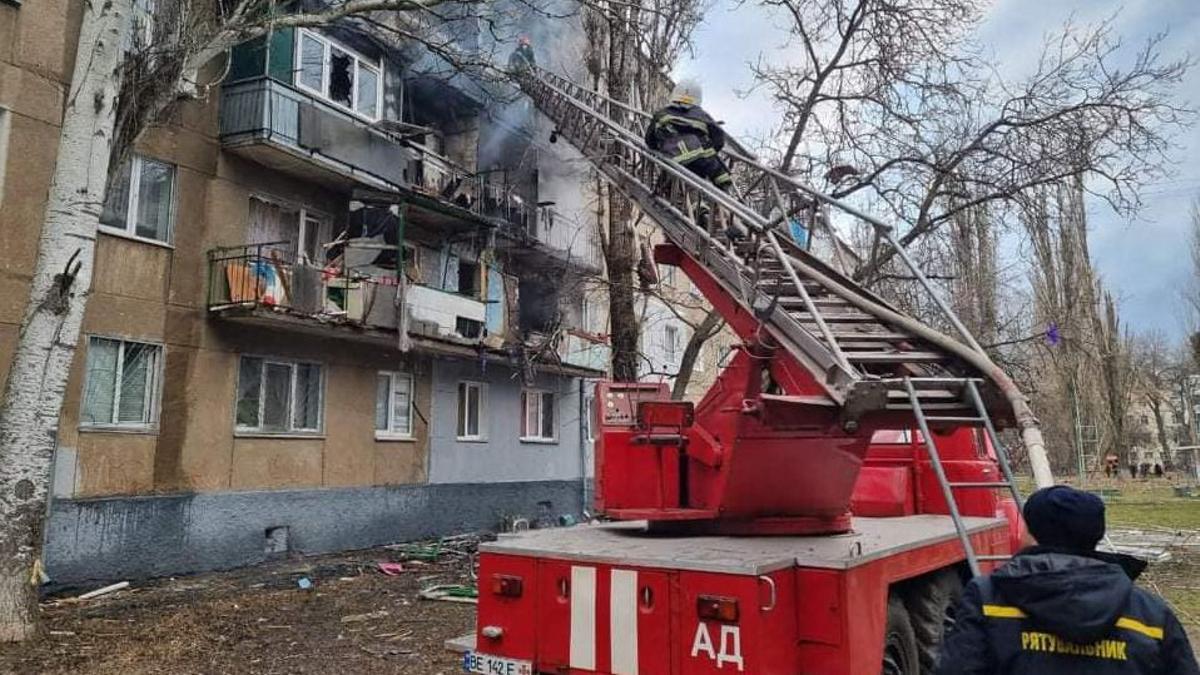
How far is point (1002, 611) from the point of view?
7.54ft

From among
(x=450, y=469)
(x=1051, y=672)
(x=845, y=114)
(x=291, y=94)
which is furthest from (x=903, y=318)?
(x=450, y=469)

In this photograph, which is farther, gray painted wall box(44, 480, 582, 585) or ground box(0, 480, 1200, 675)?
gray painted wall box(44, 480, 582, 585)

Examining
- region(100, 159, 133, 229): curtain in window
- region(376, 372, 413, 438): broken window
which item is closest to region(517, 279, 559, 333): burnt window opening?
region(376, 372, 413, 438): broken window

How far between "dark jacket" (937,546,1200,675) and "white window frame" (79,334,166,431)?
1130 centimetres

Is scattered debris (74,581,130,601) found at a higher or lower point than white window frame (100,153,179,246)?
lower

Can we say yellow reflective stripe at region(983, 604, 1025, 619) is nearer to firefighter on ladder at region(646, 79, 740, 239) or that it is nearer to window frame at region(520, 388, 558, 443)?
firefighter on ladder at region(646, 79, 740, 239)

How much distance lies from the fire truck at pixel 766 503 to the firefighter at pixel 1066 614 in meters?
0.92

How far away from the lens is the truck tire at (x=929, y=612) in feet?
17.0

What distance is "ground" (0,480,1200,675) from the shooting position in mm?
6848

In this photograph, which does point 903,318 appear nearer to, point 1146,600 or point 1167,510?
point 1146,600

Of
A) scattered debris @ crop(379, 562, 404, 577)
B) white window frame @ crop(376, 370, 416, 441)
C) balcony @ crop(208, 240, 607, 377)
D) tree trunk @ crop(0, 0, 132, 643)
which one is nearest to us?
tree trunk @ crop(0, 0, 132, 643)

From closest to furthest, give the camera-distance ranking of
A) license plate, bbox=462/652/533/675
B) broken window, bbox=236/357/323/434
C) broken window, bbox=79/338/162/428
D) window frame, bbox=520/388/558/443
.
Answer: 1. license plate, bbox=462/652/533/675
2. broken window, bbox=79/338/162/428
3. broken window, bbox=236/357/323/434
4. window frame, bbox=520/388/558/443

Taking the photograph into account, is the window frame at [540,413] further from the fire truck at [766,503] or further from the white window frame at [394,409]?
the fire truck at [766,503]

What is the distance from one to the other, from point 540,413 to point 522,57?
915 cm
